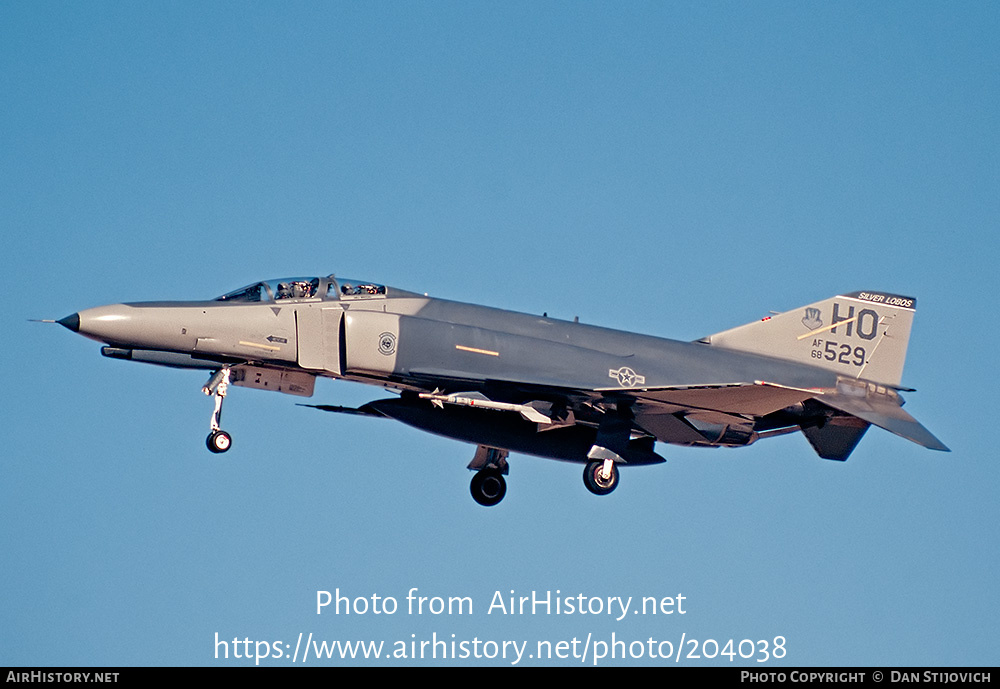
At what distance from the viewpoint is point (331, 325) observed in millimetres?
18375

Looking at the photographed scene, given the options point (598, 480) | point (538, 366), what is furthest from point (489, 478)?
point (538, 366)

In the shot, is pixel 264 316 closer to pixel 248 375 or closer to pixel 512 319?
pixel 248 375

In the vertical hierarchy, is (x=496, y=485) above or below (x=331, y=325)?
below

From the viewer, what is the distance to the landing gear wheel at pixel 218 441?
17562 mm

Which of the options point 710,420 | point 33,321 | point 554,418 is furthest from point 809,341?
point 33,321

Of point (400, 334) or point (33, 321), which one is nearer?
point (33, 321)

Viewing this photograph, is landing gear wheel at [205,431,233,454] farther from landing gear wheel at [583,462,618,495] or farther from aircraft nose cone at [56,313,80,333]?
landing gear wheel at [583,462,618,495]

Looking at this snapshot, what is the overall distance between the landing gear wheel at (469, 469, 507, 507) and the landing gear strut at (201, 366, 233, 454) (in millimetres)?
4982

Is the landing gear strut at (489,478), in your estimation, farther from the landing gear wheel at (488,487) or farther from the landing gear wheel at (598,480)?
the landing gear wheel at (598,480)

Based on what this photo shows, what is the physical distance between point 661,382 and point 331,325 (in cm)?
496

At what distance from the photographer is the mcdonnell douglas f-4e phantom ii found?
1805 centimetres

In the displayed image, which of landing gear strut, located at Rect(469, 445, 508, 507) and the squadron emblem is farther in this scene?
landing gear strut, located at Rect(469, 445, 508, 507)

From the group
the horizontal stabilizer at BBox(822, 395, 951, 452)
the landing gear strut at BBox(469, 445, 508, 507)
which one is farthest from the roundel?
the horizontal stabilizer at BBox(822, 395, 951, 452)

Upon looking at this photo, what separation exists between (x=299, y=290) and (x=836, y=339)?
864 cm
